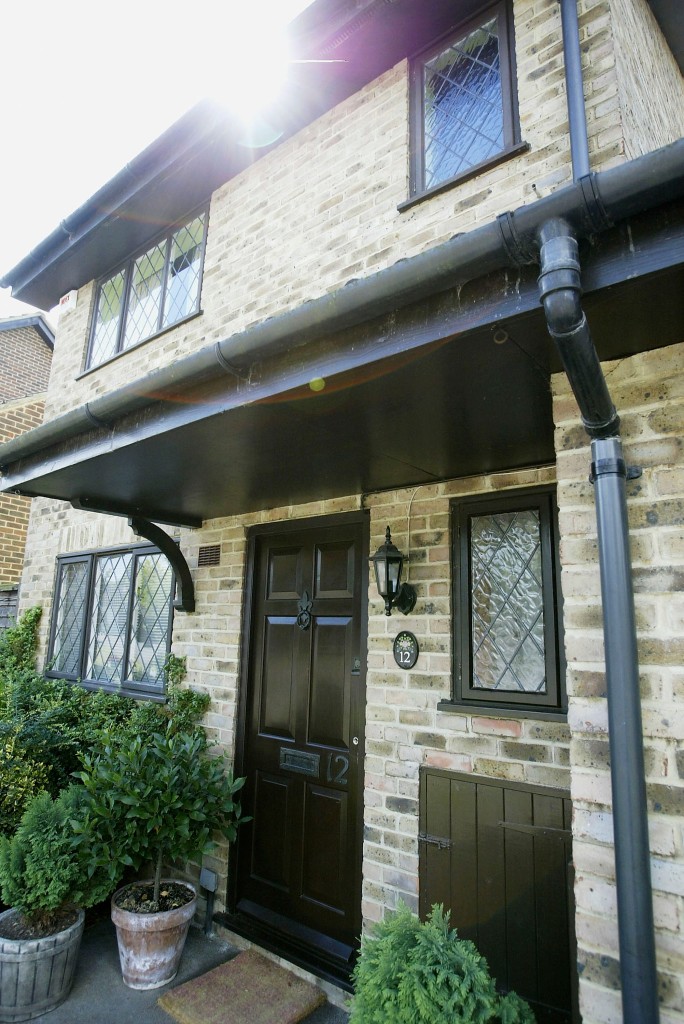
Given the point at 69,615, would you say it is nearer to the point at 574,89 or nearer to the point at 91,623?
the point at 91,623

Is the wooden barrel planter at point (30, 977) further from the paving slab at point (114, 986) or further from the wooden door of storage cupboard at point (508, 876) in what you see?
the wooden door of storage cupboard at point (508, 876)

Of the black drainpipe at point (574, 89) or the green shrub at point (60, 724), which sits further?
the green shrub at point (60, 724)

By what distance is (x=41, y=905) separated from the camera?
306cm

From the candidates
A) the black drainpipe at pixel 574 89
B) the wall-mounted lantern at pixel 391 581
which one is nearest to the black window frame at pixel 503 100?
the black drainpipe at pixel 574 89

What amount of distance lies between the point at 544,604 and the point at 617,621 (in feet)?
3.65

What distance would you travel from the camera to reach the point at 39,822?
3215 millimetres

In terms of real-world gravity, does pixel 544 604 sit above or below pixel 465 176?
below

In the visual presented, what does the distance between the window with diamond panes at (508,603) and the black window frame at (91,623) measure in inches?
104

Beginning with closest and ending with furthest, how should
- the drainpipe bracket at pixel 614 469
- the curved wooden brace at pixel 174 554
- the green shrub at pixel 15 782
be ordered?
the drainpipe bracket at pixel 614 469, the green shrub at pixel 15 782, the curved wooden brace at pixel 174 554

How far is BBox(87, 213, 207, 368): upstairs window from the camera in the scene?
15.1 ft

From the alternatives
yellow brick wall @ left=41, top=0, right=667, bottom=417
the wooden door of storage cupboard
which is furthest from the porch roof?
the wooden door of storage cupboard

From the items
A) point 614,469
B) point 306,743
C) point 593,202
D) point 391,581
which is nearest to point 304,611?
point 306,743

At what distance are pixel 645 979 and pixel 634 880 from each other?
223 millimetres

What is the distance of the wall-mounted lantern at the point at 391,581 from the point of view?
3094mm
